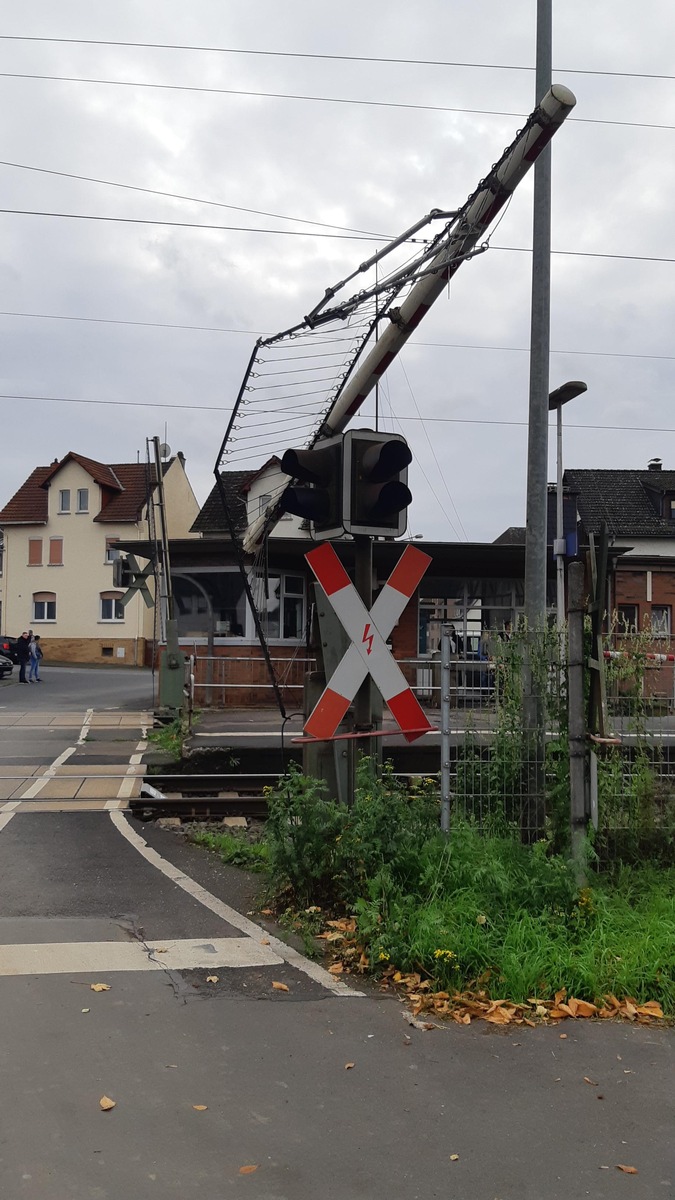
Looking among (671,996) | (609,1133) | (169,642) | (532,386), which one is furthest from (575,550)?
(609,1133)

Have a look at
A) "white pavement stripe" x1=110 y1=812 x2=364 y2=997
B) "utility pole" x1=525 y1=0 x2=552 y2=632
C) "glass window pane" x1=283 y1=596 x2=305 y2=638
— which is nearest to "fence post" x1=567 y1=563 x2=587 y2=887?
"white pavement stripe" x1=110 y1=812 x2=364 y2=997

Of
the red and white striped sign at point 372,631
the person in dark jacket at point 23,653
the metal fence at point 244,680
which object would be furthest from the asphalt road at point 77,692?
the red and white striped sign at point 372,631

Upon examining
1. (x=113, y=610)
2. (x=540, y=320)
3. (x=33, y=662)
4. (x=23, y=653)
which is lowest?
(x=33, y=662)

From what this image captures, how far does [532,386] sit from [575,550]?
20.2ft

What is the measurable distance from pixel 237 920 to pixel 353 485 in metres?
2.74

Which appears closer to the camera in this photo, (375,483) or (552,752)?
(375,483)

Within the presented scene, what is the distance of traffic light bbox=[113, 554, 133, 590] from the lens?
2017cm

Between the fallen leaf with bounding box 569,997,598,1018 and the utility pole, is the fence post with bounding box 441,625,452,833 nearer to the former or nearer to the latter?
the fallen leaf with bounding box 569,997,598,1018

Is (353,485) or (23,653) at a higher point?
(353,485)

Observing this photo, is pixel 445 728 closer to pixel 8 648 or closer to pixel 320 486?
pixel 320 486

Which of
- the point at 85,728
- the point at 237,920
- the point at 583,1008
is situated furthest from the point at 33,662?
the point at 583,1008

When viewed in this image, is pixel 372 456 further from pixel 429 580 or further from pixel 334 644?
pixel 429 580

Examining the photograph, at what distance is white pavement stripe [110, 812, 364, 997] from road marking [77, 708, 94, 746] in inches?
308

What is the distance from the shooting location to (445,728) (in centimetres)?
657
